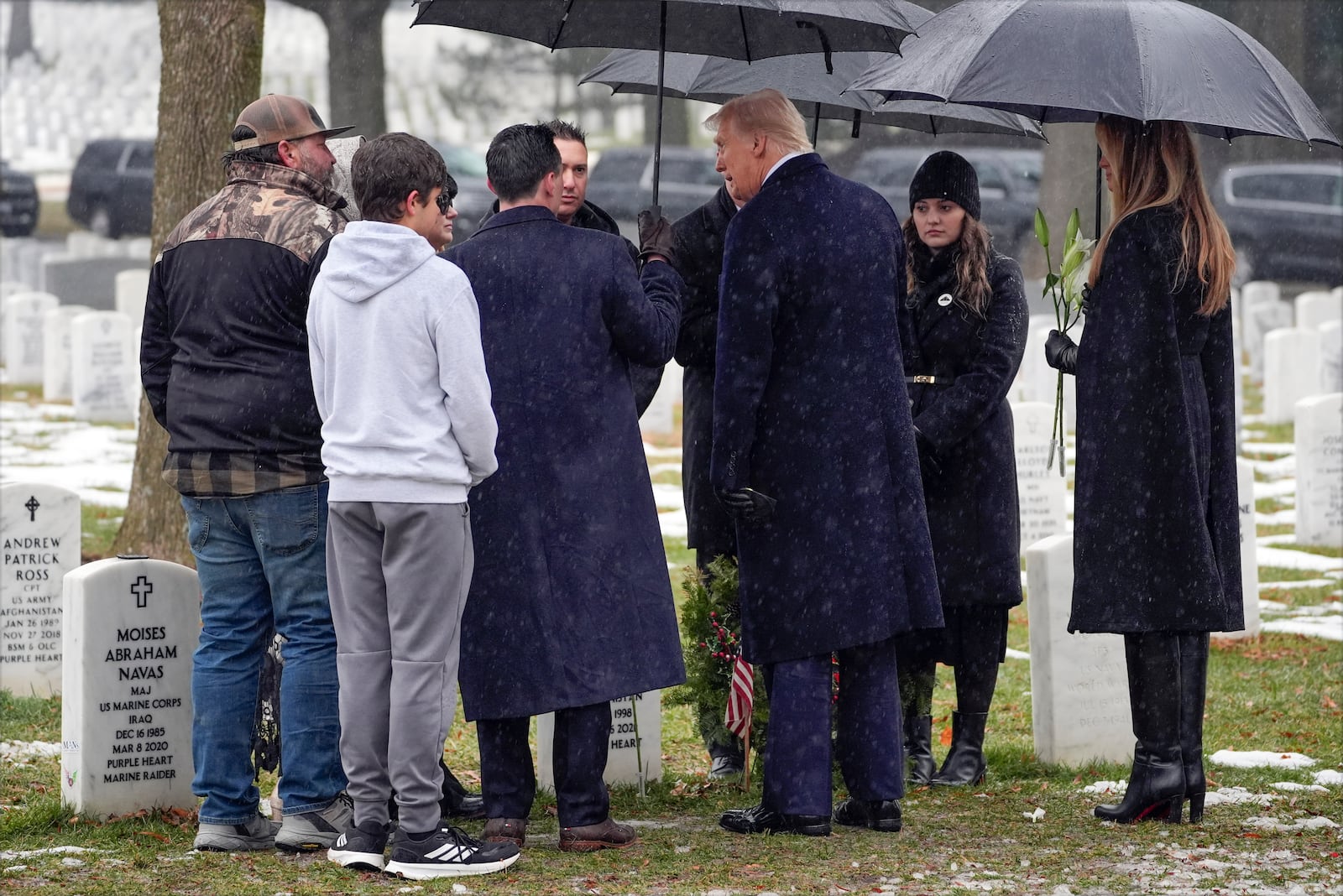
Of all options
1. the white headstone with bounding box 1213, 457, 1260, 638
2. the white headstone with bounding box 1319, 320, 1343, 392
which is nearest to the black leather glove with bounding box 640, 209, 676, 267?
the white headstone with bounding box 1213, 457, 1260, 638

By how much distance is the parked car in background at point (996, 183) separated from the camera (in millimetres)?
24656

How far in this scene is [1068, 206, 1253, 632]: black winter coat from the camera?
187 inches

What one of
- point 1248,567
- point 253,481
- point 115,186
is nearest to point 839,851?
point 253,481

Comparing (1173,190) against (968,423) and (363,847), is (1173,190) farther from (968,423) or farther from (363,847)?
(363,847)

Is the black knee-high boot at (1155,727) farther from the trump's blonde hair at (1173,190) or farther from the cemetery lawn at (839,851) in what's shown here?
the trump's blonde hair at (1173,190)

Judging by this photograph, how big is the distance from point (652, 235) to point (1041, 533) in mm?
6254

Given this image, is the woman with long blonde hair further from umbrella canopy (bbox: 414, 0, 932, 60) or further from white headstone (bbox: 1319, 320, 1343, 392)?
white headstone (bbox: 1319, 320, 1343, 392)

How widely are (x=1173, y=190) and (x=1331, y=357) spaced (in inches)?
456

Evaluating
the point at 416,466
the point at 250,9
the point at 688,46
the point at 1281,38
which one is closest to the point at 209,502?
the point at 416,466

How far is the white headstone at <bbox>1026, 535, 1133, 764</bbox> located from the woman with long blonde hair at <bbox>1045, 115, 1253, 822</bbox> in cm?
85

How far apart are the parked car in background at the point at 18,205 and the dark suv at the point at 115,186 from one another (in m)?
1.06

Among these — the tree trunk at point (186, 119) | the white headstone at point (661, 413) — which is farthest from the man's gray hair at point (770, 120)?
the white headstone at point (661, 413)

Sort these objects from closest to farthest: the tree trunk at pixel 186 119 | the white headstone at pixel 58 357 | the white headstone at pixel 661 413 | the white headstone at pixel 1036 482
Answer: the tree trunk at pixel 186 119 → the white headstone at pixel 1036 482 → the white headstone at pixel 661 413 → the white headstone at pixel 58 357

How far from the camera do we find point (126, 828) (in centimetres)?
481
